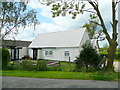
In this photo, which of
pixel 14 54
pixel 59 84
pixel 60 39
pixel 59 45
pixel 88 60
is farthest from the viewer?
pixel 14 54

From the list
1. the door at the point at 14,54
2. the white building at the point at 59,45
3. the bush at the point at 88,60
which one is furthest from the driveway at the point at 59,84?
the door at the point at 14,54

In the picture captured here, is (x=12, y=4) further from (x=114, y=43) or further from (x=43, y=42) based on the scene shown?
(x=43, y=42)

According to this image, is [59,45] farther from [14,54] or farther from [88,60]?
[88,60]

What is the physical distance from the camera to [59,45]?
2725 centimetres

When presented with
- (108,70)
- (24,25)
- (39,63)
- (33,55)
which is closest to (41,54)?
(33,55)

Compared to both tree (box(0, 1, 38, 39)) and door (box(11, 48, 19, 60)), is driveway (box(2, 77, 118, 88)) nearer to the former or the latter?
tree (box(0, 1, 38, 39))

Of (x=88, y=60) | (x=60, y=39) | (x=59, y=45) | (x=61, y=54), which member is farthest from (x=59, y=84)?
(x=60, y=39)

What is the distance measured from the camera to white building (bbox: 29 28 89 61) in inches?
989

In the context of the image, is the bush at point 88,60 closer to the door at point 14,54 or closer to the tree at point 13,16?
the tree at point 13,16

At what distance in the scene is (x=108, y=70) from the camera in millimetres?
12406

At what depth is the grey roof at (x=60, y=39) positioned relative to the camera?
25.9m

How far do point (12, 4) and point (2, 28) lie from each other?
285 centimetres

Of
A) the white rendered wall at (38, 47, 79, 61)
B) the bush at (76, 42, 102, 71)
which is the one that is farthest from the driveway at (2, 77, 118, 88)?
the white rendered wall at (38, 47, 79, 61)

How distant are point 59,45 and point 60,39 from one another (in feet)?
7.11
